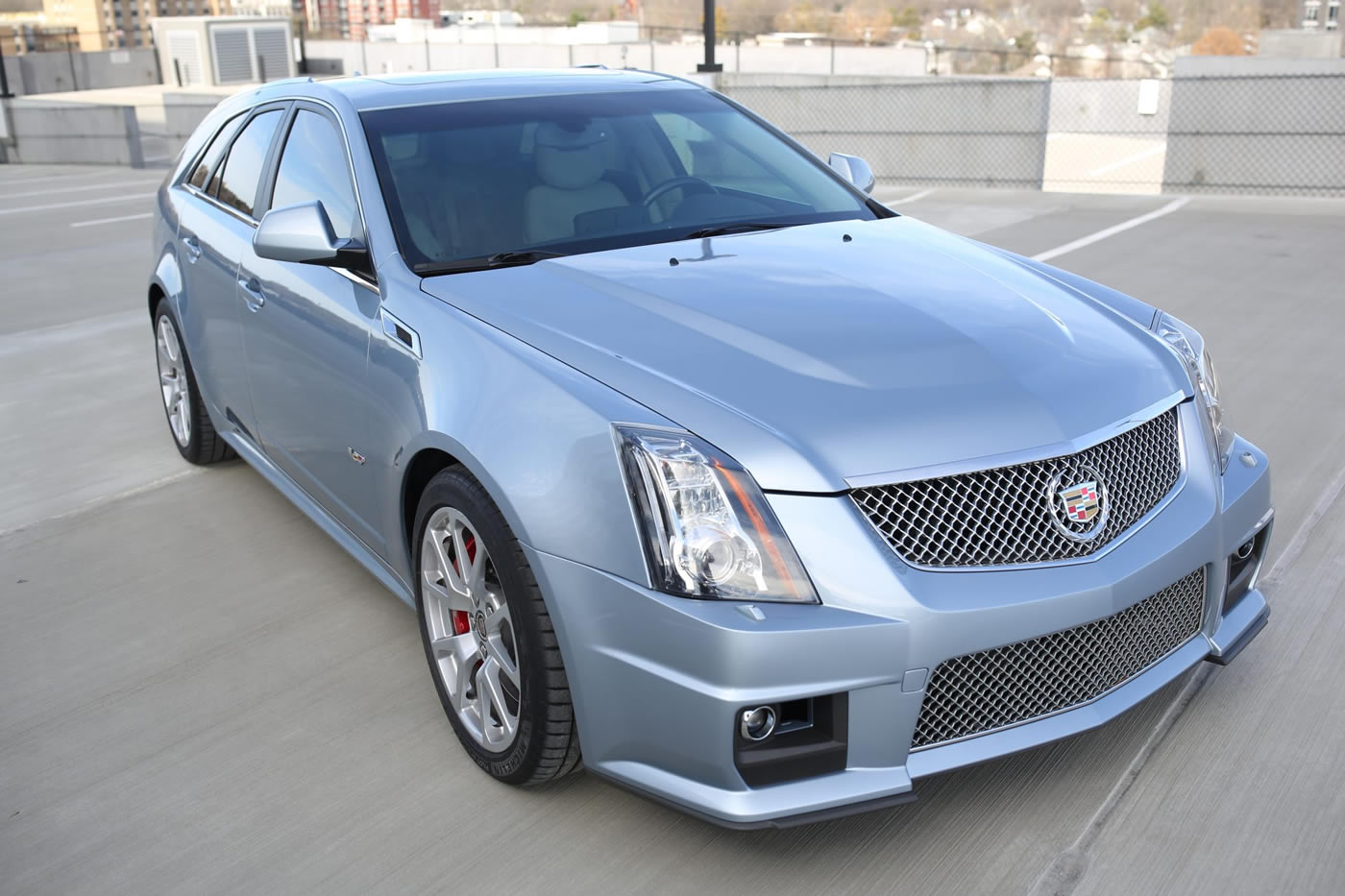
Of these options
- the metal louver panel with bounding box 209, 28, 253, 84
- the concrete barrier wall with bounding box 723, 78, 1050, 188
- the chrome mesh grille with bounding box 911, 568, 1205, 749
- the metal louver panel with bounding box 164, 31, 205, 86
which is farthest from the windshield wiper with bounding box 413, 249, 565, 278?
the metal louver panel with bounding box 164, 31, 205, 86

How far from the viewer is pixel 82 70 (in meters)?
50.9

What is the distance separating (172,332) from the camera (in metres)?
5.26

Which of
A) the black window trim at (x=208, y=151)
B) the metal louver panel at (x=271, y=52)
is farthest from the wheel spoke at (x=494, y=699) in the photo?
the metal louver panel at (x=271, y=52)

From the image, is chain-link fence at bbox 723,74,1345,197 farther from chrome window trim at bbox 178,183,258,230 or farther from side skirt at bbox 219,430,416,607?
side skirt at bbox 219,430,416,607

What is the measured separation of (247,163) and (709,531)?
2930mm

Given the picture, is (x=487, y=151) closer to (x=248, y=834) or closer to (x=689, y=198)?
Result: (x=689, y=198)

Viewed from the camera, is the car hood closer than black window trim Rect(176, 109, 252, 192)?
Yes

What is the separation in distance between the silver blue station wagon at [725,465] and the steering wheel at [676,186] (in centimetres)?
1

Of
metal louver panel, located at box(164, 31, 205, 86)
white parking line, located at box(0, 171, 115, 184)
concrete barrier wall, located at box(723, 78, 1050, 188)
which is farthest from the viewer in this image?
metal louver panel, located at box(164, 31, 205, 86)

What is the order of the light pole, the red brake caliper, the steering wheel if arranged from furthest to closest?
the light pole
the steering wheel
the red brake caliper

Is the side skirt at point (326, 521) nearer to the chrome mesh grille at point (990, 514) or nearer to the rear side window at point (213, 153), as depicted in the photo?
the rear side window at point (213, 153)

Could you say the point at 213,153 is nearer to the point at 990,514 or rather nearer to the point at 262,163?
the point at 262,163

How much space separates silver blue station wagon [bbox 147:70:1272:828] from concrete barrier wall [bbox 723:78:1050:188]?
1118 centimetres

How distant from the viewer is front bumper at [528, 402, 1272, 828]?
2326 millimetres
